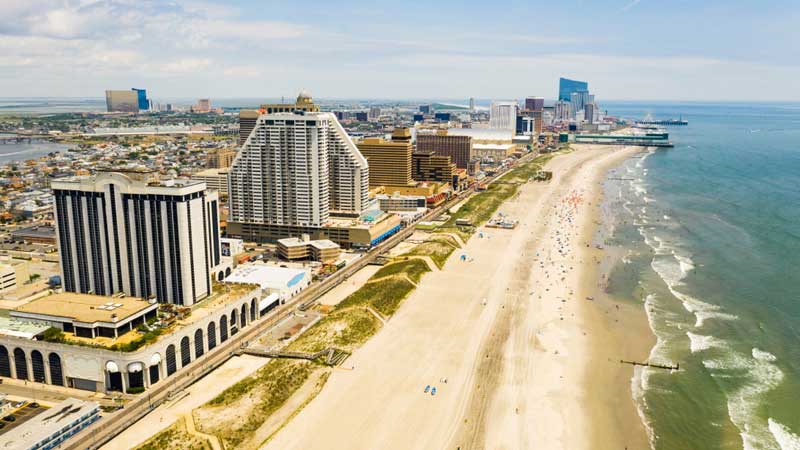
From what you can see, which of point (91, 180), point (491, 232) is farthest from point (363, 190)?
point (91, 180)

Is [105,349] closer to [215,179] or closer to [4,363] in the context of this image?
[4,363]

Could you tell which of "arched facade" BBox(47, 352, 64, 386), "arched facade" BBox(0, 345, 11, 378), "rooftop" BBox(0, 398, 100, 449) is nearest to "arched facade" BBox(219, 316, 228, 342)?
"arched facade" BBox(47, 352, 64, 386)

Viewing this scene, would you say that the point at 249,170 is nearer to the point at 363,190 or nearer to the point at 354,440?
the point at 363,190

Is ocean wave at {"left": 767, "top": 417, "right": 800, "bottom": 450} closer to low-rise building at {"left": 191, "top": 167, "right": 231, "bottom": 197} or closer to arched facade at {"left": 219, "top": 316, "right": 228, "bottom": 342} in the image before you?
arched facade at {"left": 219, "top": 316, "right": 228, "bottom": 342}

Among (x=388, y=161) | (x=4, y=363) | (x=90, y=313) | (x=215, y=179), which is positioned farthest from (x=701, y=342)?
(x=215, y=179)

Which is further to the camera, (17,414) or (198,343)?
(198,343)

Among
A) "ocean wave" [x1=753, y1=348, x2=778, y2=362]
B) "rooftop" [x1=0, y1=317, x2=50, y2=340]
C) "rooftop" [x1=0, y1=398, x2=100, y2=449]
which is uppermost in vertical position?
"rooftop" [x1=0, y1=317, x2=50, y2=340]

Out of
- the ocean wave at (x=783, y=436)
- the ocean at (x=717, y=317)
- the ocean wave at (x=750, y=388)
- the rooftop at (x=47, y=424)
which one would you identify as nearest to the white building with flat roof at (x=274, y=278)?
the rooftop at (x=47, y=424)
